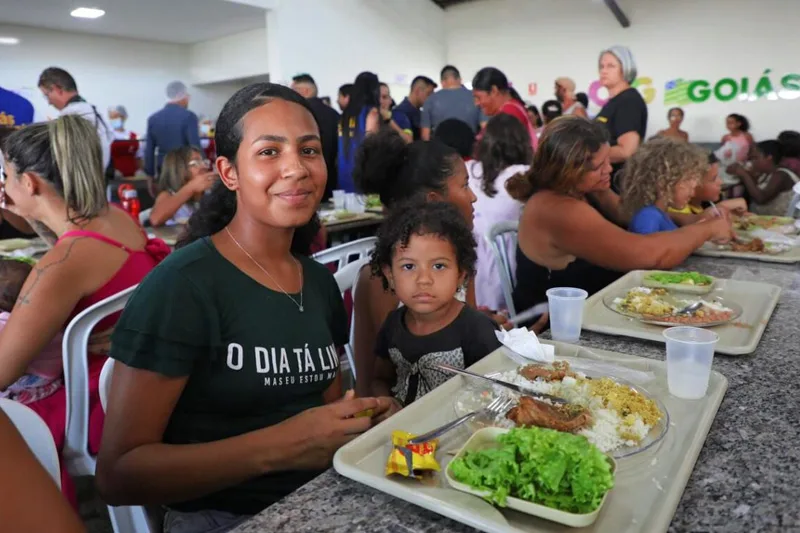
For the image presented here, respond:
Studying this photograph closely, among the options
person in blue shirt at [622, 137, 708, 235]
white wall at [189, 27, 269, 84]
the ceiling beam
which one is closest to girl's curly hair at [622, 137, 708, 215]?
person in blue shirt at [622, 137, 708, 235]

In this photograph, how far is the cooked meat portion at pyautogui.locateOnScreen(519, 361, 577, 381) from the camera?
1129 mm

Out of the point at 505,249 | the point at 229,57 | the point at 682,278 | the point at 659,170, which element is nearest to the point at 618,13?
the point at 229,57

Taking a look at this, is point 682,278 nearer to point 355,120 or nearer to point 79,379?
point 79,379

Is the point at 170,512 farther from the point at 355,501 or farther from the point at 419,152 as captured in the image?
the point at 419,152

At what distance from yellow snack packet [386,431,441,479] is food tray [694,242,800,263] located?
6.45ft

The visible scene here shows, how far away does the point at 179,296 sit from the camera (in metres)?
1.11

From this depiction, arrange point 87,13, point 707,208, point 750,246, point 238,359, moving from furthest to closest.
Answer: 1. point 87,13
2. point 707,208
3. point 750,246
4. point 238,359

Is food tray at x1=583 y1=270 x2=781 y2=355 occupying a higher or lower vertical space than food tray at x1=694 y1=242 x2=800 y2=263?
lower

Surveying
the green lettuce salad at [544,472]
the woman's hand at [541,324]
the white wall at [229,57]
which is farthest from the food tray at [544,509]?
the white wall at [229,57]

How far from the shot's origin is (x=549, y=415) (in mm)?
941

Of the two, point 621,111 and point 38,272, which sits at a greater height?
point 621,111

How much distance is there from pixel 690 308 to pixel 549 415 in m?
0.84

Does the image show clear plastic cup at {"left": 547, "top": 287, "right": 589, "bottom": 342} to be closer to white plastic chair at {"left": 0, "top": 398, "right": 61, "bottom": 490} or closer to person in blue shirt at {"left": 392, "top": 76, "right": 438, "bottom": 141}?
white plastic chair at {"left": 0, "top": 398, "right": 61, "bottom": 490}

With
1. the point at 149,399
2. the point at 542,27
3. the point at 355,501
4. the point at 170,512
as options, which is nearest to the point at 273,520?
the point at 355,501
